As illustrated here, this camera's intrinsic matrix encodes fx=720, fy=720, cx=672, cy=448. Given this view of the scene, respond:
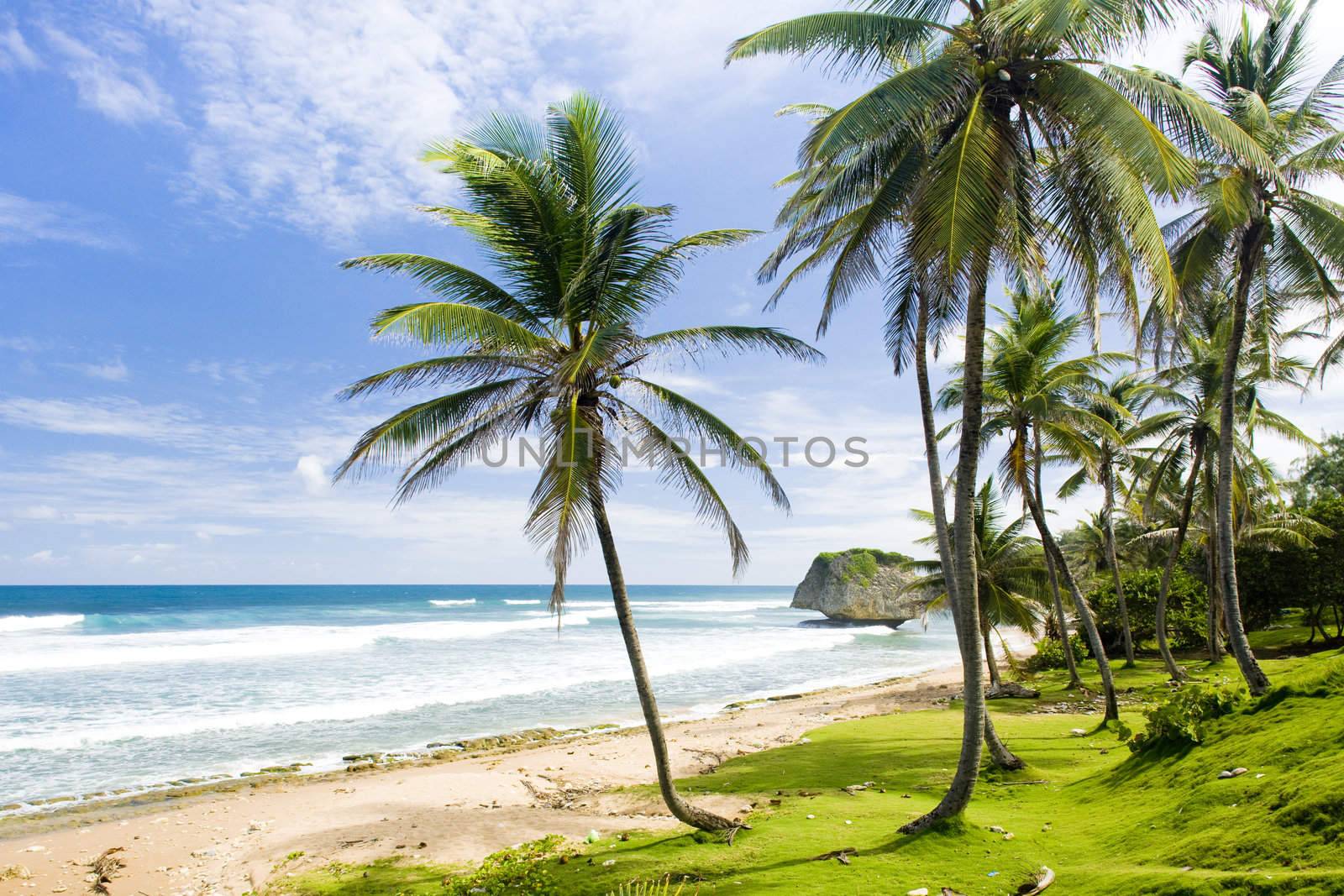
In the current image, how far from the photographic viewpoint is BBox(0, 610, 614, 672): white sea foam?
29.2 metres

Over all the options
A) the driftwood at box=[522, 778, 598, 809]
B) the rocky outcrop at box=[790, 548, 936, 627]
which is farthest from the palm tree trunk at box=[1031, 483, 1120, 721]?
the rocky outcrop at box=[790, 548, 936, 627]

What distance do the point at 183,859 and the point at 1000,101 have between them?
12384 millimetres

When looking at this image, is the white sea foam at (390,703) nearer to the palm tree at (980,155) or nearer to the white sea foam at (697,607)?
the palm tree at (980,155)

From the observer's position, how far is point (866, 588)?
51.7 meters

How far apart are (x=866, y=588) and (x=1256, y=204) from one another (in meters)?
44.7

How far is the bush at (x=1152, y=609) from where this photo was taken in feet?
71.2

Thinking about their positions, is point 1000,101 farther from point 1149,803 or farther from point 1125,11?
point 1149,803

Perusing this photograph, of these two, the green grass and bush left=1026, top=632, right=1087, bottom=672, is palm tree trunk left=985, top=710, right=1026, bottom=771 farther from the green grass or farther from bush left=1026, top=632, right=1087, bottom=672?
bush left=1026, top=632, right=1087, bottom=672

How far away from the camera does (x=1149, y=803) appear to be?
5.88m

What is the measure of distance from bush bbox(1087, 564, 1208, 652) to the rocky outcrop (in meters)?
27.6

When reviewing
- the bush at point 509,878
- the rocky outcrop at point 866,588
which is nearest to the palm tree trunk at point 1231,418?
the bush at point 509,878

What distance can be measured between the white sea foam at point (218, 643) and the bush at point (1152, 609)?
31409 mm

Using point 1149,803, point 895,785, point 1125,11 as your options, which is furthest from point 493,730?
point 1125,11

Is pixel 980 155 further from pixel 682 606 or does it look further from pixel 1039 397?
pixel 682 606
